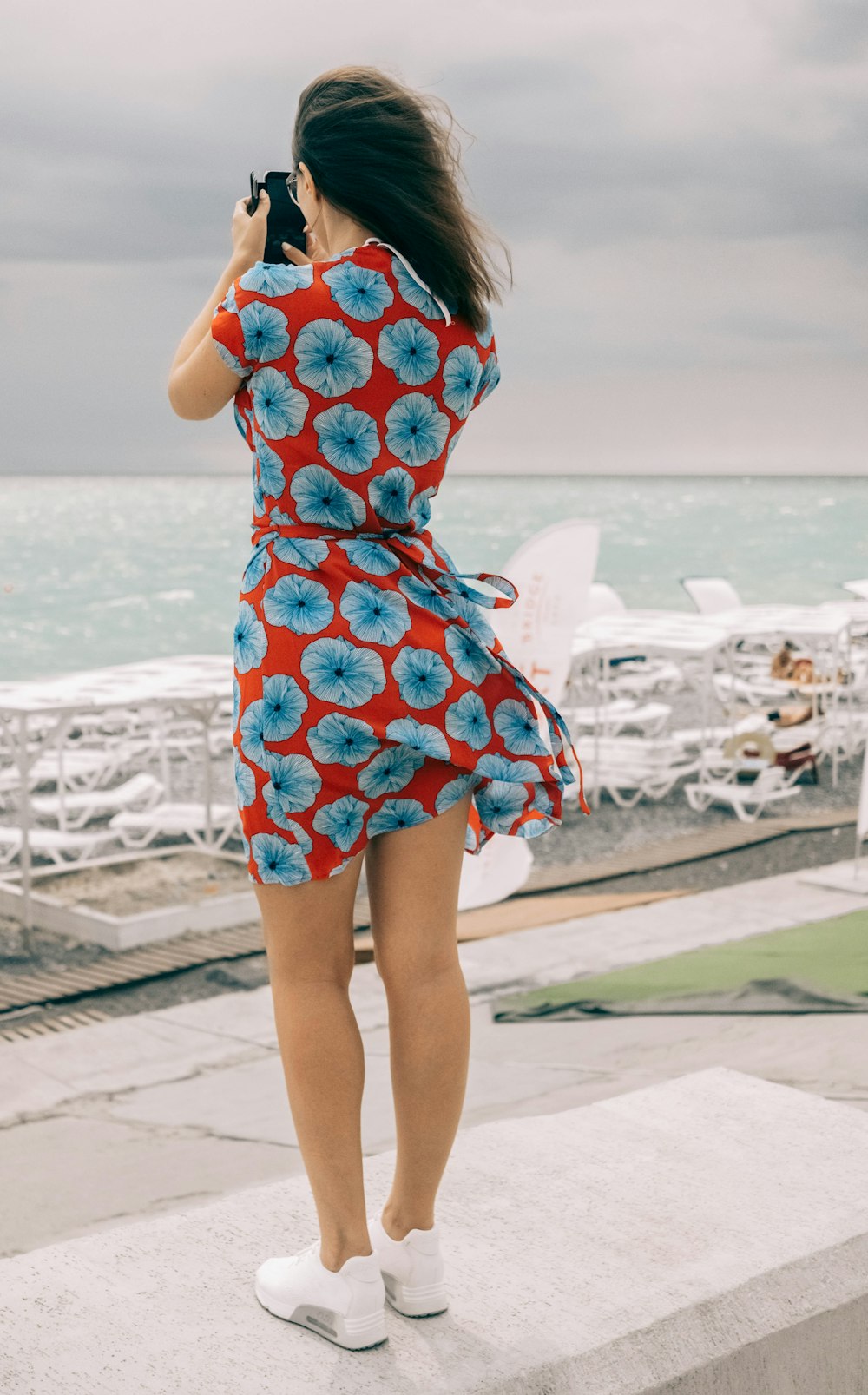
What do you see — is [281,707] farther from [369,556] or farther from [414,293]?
[414,293]

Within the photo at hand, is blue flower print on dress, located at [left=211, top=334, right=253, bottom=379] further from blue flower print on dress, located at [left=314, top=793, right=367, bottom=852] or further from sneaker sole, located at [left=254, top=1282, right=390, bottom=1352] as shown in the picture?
sneaker sole, located at [left=254, top=1282, right=390, bottom=1352]

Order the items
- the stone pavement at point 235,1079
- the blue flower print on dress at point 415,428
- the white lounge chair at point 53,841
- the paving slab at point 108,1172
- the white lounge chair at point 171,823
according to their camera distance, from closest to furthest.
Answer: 1. the blue flower print on dress at point 415,428
2. the paving slab at point 108,1172
3. the stone pavement at point 235,1079
4. the white lounge chair at point 53,841
5. the white lounge chair at point 171,823

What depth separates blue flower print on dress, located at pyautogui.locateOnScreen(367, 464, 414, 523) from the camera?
1864 millimetres

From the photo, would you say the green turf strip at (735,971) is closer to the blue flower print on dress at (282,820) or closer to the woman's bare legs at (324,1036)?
the woman's bare legs at (324,1036)

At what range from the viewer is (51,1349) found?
1.95 metres

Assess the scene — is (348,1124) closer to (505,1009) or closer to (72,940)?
(505,1009)

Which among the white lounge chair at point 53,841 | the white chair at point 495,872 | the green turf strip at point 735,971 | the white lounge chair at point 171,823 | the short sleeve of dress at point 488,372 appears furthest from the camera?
the white lounge chair at point 171,823

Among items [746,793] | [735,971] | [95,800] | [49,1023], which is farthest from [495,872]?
→ [746,793]

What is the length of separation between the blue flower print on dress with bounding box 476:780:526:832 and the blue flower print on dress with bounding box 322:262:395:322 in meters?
0.63

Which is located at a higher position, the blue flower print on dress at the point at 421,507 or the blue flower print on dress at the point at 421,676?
the blue flower print on dress at the point at 421,507

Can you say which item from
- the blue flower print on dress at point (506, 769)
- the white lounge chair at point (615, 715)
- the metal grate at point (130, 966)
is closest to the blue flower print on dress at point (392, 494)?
the blue flower print on dress at point (506, 769)

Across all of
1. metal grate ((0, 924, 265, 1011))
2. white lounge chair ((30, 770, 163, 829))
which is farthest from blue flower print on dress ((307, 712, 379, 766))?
white lounge chair ((30, 770, 163, 829))

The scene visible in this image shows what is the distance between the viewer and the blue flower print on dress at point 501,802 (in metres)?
2.00

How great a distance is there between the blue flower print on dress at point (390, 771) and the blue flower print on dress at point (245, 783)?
137 mm
